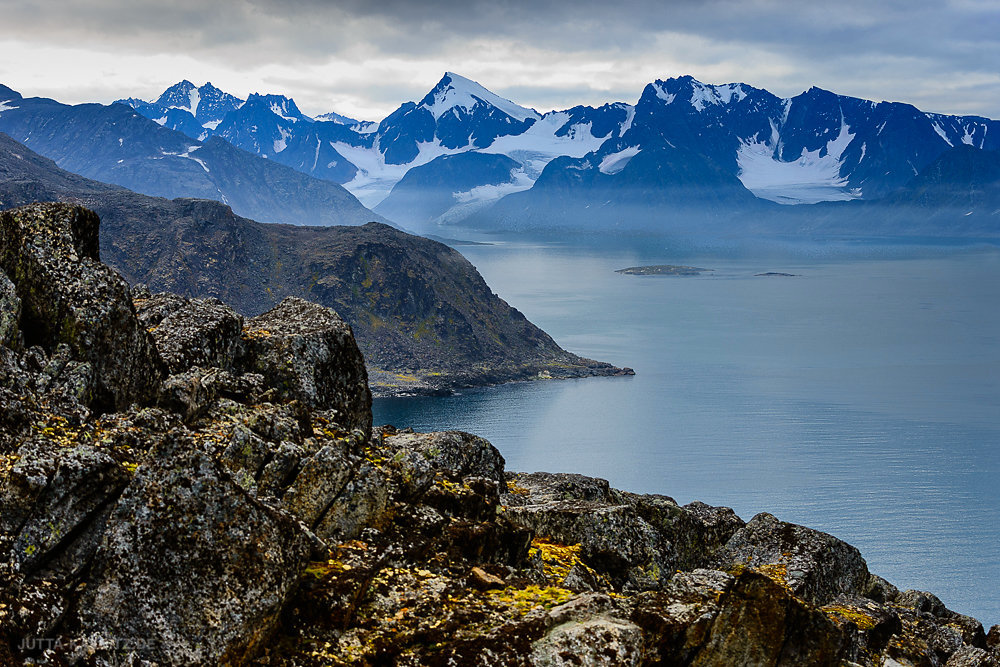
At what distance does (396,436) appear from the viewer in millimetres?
23641

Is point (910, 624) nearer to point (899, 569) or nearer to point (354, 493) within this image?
point (354, 493)

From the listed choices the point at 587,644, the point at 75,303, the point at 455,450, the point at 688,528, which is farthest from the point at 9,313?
the point at 688,528

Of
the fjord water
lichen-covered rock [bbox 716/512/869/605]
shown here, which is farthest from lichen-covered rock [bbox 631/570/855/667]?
the fjord water

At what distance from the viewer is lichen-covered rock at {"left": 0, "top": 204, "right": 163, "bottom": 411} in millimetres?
16922

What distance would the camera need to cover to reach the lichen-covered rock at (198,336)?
797 inches

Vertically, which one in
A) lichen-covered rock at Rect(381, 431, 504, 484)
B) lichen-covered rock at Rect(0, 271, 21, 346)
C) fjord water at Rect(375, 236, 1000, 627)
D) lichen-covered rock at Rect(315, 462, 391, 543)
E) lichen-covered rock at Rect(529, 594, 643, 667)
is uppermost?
lichen-covered rock at Rect(0, 271, 21, 346)

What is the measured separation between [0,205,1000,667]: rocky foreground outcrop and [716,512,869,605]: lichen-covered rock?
3.3 inches

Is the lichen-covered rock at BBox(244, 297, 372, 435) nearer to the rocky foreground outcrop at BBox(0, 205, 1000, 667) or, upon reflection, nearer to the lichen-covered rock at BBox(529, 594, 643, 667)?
the rocky foreground outcrop at BBox(0, 205, 1000, 667)

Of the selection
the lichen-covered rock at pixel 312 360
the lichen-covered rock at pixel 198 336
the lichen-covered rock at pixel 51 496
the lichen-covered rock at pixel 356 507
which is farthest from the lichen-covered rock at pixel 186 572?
the lichen-covered rock at pixel 312 360

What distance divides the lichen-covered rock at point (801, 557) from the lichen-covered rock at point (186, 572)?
14.2m

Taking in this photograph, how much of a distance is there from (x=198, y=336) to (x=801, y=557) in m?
16.4

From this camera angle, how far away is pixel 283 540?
12.1 m

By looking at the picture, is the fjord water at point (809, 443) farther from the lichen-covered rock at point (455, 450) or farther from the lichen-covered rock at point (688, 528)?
the lichen-covered rock at point (455, 450)

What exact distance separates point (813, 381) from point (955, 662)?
172417mm
